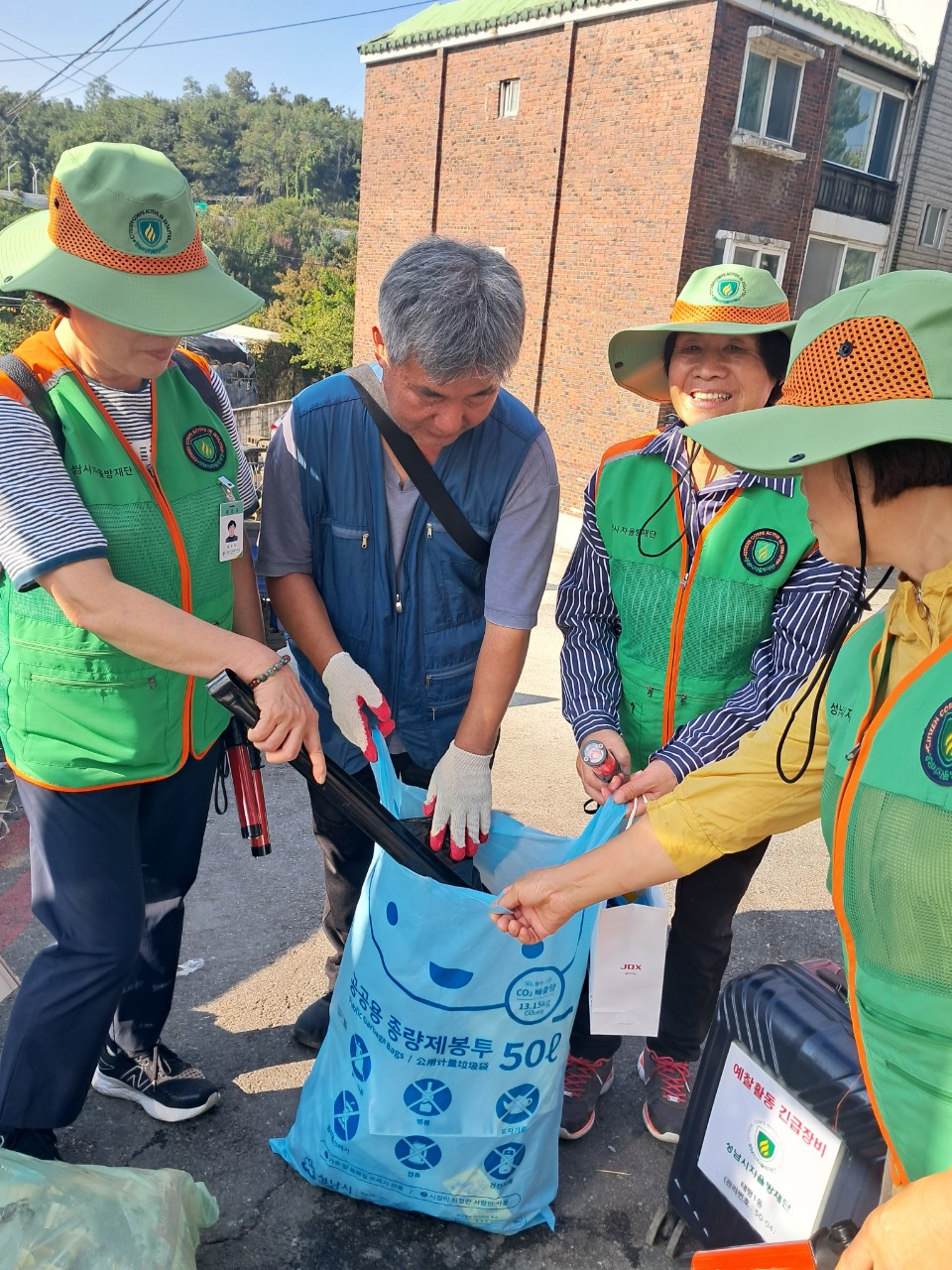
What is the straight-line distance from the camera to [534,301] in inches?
523

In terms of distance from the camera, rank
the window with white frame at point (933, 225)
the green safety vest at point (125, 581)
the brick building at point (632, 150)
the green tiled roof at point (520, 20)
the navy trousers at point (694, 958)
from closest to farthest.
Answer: the green safety vest at point (125, 581) < the navy trousers at point (694, 958) < the brick building at point (632, 150) < the green tiled roof at point (520, 20) < the window with white frame at point (933, 225)

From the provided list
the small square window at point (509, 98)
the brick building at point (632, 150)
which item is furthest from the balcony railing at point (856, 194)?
the small square window at point (509, 98)

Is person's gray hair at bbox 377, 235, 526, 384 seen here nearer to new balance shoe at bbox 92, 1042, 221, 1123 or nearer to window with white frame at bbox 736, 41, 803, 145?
new balance shoe at bbox 92, 1042, 221, 1123

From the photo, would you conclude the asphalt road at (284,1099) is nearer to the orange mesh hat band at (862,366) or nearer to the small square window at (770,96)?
the orange mesh hat band at (862,366)

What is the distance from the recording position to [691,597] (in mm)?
1998

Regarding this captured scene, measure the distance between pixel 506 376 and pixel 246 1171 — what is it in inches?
72.0

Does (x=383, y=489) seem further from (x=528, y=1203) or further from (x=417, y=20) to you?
(x=417, y=20)

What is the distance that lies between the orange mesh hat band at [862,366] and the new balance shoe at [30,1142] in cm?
194

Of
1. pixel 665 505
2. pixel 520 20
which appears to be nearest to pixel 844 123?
pixel 520 20

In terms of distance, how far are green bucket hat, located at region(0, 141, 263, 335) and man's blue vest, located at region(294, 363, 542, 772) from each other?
1.41ft

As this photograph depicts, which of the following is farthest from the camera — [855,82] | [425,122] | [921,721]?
[425,122]

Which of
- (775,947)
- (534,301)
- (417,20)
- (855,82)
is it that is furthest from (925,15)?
(775,947)

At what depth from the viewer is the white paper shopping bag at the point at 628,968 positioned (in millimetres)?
1847

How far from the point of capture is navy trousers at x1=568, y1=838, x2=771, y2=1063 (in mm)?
2146
